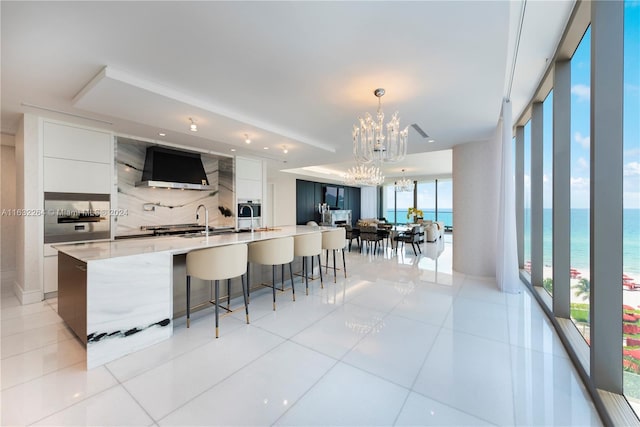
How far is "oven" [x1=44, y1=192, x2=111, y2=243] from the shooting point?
3496 millimetres

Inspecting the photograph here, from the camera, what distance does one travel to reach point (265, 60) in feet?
7.13

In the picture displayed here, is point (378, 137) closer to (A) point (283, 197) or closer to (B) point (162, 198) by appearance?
(B) point (162, 198)

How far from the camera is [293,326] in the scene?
2.69 m

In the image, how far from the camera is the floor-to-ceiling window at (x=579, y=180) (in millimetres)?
2334

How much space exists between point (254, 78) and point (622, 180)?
2.89m

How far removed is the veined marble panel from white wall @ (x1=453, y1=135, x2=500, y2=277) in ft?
16.0

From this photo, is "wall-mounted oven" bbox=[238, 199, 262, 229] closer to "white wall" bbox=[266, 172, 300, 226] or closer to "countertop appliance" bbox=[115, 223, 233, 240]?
"countertop appliance" bbox=[115, 223, 233, 240]

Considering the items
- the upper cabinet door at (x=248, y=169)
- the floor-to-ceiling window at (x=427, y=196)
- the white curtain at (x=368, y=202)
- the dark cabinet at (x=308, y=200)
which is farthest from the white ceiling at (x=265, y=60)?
the white curtain at (x=368, y=202)

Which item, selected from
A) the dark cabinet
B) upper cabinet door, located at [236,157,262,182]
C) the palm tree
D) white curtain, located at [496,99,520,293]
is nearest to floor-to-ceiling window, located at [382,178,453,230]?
the dark cabinet

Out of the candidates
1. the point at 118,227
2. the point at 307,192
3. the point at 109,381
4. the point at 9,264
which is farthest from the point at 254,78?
the point at 307,192

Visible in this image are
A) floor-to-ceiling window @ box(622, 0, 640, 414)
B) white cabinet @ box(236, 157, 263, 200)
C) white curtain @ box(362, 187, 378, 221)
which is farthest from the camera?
white curtain @ box(362, 187, 378, 221)

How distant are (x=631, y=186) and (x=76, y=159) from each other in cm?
589

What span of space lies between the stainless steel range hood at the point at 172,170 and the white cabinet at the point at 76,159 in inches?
24.7

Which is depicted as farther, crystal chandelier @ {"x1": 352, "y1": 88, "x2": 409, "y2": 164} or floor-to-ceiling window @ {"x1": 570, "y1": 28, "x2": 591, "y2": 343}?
crystal chandelier @ {"x1": 352, "y1": 88, "x2": 409, "y2": 164}
